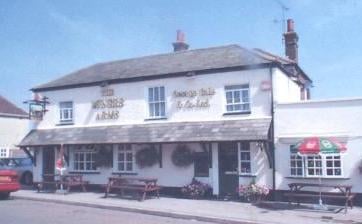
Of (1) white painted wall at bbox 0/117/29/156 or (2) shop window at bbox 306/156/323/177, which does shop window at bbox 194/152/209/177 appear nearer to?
(2) shop window at bbox 306/156/323/177

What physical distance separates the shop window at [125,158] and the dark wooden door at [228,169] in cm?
423

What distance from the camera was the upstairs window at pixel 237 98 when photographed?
16.2 meters

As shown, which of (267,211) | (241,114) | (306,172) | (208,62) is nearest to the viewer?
(267,211)

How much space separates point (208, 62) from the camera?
17.6m

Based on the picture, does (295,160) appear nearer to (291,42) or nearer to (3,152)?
(291,42)

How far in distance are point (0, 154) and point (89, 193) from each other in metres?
16.8

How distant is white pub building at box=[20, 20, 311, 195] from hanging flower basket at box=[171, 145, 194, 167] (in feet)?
0.14

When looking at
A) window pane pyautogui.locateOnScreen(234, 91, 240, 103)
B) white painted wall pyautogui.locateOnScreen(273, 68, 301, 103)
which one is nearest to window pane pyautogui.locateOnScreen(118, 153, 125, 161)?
window pane pyautogui.locateOnScreen(234, 91, 240, 103)

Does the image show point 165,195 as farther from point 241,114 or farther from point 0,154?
point 0,154

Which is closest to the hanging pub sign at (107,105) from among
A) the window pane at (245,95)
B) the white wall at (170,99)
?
the white wall at (170,99)

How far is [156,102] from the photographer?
18125 millimetres

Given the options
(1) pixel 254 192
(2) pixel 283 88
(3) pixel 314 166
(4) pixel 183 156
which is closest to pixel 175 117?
(4) pixel 183 156

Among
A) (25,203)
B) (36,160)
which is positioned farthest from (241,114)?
(36,160)

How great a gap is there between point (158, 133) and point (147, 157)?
49.8 inches
